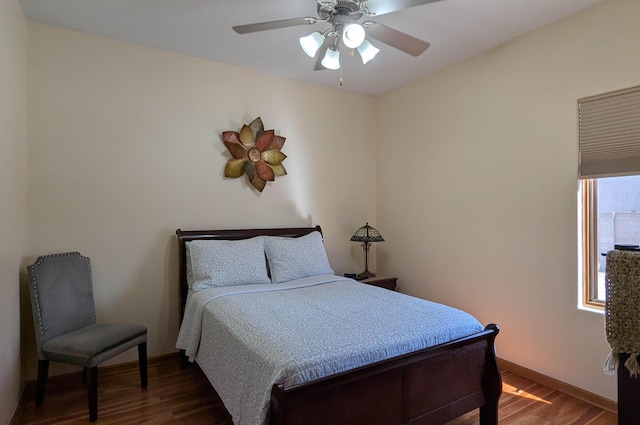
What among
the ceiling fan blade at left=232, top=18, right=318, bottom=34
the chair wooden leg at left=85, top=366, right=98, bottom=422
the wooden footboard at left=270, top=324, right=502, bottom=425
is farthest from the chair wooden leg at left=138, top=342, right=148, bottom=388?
the ceiling fan blade at left=232, top=18, right=318, bottom=34

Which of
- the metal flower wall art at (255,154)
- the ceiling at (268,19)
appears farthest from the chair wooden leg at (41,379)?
the ceiling at (268,19)

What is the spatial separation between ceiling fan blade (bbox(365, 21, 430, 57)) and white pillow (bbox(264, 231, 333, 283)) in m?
1.85

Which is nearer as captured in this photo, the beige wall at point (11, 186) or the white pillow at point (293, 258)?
the beige wall at point (11, 186)

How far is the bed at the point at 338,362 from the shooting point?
154 centimetres

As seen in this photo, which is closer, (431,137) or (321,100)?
(431,137)

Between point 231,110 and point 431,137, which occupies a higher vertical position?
point 231,110

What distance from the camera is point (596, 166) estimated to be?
236 cm

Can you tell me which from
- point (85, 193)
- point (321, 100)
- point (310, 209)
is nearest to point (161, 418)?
point (85, 193)

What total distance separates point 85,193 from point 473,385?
3.02 m

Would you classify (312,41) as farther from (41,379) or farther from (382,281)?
(41,379)

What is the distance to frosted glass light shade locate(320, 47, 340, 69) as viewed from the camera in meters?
2.28

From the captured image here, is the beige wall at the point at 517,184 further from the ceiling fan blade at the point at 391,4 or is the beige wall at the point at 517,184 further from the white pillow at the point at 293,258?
the ceiling fan blade at the point at 391,4

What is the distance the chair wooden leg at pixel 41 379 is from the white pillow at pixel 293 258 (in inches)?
64.0

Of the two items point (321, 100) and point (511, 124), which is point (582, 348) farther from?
point (321, 100)
